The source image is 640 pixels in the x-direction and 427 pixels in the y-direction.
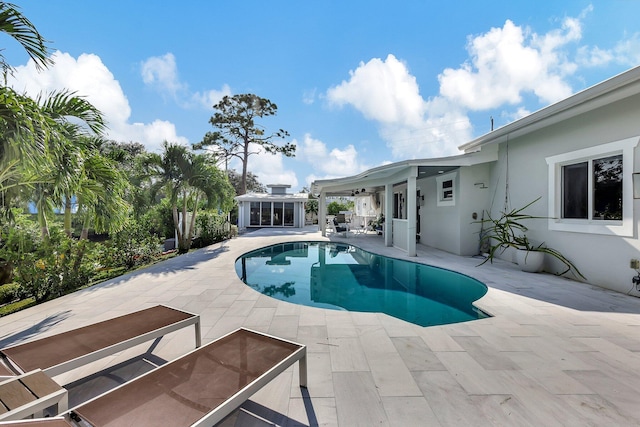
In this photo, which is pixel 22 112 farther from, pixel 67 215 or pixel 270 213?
pixel 270 213

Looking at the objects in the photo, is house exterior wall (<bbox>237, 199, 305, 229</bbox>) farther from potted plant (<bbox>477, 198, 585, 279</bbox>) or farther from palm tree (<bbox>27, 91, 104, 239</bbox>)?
palm tree (<bbox>27, 91, 104, 239</bbox>)

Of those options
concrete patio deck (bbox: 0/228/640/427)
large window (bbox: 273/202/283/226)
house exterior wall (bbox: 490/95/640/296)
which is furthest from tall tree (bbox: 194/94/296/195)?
concrete patio deck (bbox: 0/228/640/427)

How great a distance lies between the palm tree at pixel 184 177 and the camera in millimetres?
11047

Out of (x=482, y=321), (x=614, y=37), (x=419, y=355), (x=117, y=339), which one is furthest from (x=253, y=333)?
(x=614, y=37)

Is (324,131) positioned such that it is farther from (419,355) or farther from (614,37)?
(419,355)

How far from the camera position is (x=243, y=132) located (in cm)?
2631

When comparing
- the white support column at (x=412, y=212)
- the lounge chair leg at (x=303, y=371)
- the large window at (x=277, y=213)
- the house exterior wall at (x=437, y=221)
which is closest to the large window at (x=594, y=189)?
the house exterior wall at (x=437, y=221)

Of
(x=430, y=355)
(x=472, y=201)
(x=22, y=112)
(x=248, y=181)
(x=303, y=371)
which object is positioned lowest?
(x=430, y=355)

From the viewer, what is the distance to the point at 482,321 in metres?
4.18

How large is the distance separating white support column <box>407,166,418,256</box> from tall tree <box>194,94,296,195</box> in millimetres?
19733

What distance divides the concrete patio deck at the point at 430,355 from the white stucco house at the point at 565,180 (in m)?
1.16

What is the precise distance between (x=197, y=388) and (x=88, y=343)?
145 centimetres

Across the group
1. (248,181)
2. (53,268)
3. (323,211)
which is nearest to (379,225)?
(323,211)

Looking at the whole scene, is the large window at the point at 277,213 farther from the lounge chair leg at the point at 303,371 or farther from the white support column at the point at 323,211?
the lounge chair leg at the point at 303,371
